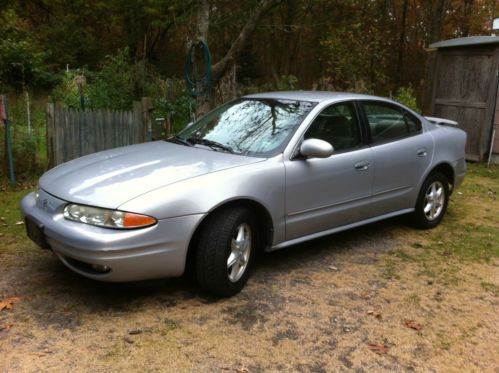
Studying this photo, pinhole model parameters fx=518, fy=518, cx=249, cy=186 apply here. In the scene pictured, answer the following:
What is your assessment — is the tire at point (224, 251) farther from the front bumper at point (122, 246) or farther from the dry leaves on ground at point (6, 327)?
the dry leaves on ground at point (6, 327)

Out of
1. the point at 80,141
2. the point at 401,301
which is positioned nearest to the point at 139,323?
the point at 401,301

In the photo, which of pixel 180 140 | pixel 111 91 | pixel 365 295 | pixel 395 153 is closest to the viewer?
pixel 365 295

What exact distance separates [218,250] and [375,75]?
52.9ft

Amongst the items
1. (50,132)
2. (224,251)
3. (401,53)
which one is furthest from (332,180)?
(401,53)

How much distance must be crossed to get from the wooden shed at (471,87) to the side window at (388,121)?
5.16 m

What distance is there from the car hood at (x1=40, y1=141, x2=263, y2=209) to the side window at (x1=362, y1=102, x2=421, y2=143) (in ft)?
5.13

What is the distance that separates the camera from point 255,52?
28.5 meters

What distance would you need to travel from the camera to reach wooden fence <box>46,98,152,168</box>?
7242 mm

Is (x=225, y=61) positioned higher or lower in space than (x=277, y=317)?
higher

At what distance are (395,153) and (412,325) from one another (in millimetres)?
2017

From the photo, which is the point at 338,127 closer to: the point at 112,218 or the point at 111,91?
the point at 112,218

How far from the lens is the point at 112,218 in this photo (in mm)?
3377

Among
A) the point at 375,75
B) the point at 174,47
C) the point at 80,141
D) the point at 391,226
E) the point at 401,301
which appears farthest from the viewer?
the point at 174,47

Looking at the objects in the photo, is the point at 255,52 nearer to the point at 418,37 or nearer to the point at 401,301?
the point at 418,37
